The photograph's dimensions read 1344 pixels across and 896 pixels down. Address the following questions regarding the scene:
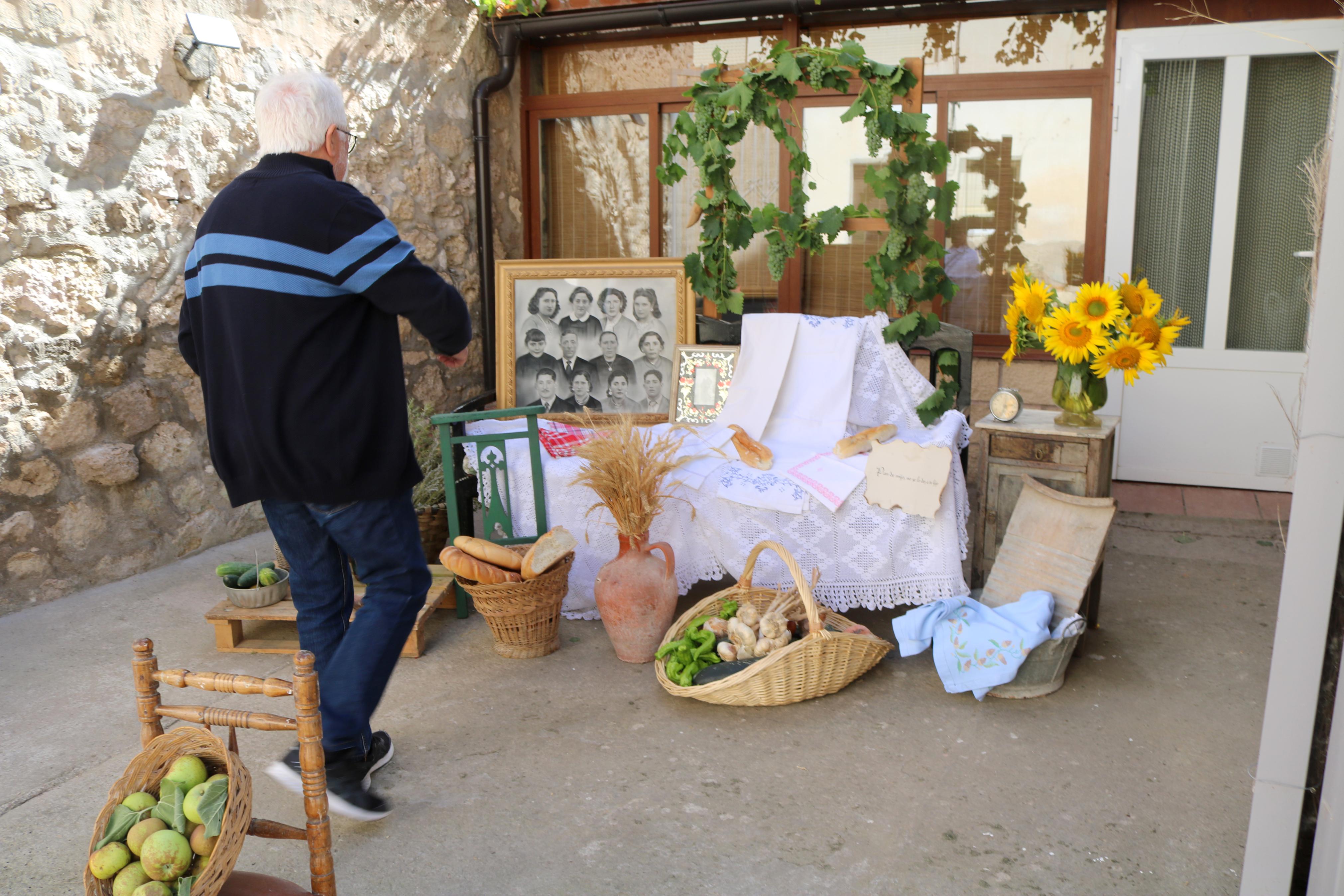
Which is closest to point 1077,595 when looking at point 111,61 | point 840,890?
point 840,890

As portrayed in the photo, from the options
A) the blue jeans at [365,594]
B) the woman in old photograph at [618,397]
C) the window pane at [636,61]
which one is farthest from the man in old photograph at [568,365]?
the blue jeans at [365,594]

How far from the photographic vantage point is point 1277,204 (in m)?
5.01

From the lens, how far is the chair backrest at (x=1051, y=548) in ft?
10.1

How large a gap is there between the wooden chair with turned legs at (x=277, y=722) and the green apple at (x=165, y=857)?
175 mm

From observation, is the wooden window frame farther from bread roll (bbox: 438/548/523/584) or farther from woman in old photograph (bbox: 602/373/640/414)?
bread roll (bbox: 438/548/523/584)

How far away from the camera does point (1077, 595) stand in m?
3.05

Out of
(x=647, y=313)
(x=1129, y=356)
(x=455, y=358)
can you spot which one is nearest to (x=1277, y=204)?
(x=1129, y=356)

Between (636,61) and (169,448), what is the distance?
341 cm

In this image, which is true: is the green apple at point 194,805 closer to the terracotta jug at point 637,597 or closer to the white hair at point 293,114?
the white hair at point 293,114

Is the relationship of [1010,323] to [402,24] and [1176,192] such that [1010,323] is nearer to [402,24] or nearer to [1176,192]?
[1176,192]

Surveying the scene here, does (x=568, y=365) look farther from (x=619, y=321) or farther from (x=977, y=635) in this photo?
(x=977, y=635)

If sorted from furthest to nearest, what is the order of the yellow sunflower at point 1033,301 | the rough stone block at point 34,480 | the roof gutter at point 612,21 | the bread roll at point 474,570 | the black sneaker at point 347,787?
the roof gutter at point 612,21 → the rough stone block at point 34,480 → the yellow sunflower at point 1033,301 → the bread roll at point 474,570 → the black sneaker at point 347,787

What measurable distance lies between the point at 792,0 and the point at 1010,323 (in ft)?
8.53

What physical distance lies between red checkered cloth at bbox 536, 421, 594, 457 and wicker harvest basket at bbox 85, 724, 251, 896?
82.1 inches
